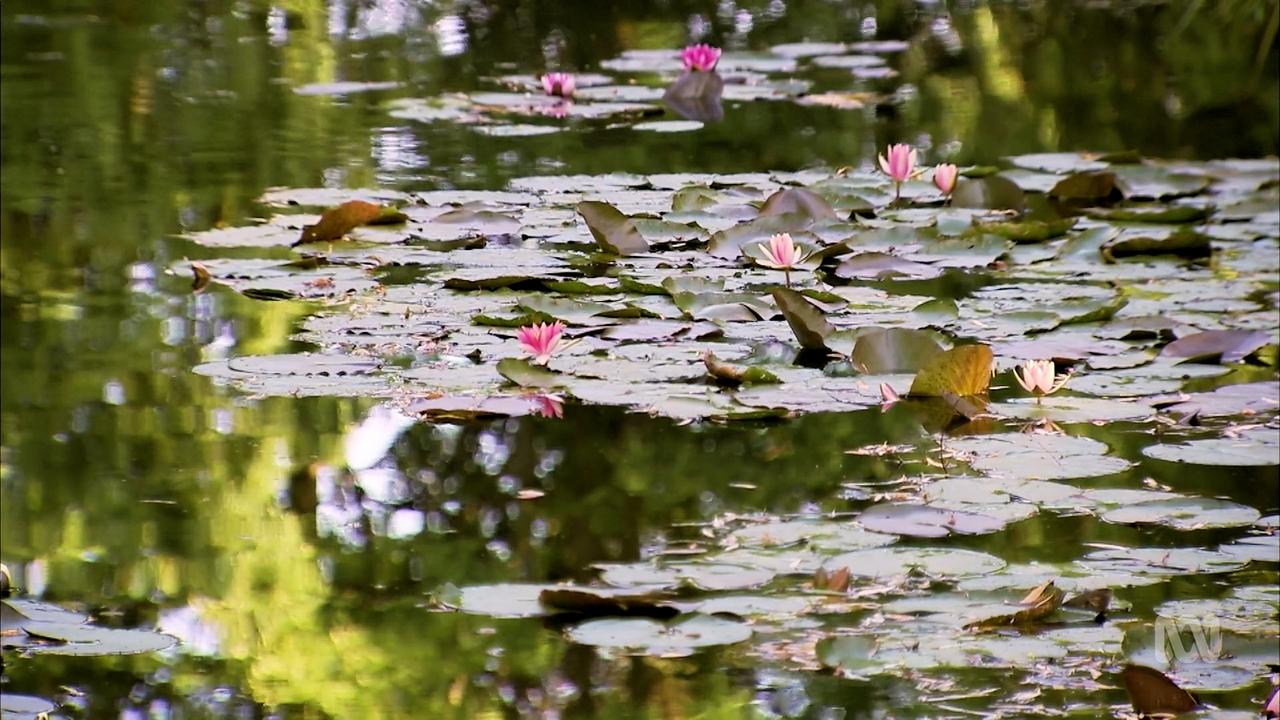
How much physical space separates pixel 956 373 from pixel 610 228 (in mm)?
966

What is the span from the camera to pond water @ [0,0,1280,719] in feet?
5.28

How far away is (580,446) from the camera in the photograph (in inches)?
86.7

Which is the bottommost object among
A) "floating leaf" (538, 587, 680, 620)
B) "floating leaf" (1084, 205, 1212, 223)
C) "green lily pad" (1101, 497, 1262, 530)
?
"floating leaf" (538, 587, 680, 620)

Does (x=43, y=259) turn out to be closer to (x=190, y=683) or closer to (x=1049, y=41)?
(x=190, y=683)

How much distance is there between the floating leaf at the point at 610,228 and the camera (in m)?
3.12

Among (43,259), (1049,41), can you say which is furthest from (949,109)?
(43,259)

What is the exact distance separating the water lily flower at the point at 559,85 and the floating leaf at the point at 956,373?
2502 millimetres

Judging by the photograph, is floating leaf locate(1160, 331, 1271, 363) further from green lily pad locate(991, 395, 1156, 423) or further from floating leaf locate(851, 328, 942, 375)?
floating leaf locate(851, 328, 942, 375)

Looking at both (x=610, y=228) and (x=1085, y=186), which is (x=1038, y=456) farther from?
(x=1085, y=186)

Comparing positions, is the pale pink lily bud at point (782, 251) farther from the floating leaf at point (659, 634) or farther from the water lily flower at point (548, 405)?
the floating leaf at point (659, 634)

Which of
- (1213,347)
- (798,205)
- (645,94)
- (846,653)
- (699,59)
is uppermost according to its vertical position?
(699,59)

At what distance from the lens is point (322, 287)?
2898 millimetres

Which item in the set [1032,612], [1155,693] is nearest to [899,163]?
[1032,612]

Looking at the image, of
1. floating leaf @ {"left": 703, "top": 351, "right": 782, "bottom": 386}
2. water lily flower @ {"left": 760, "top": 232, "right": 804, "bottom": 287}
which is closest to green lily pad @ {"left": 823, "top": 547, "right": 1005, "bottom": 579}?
floating leaf @ {"left": 703, "top": 351, "right": 782, "bottom": 386}
